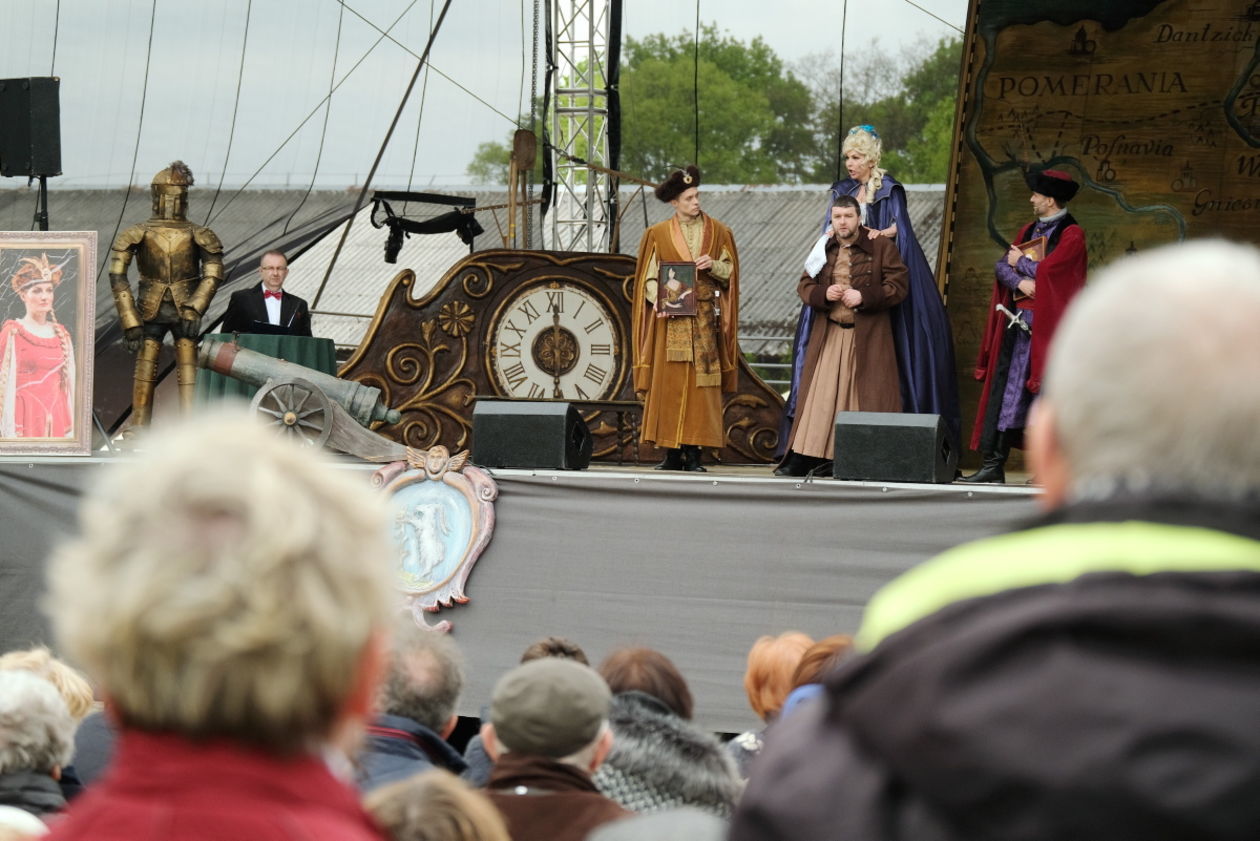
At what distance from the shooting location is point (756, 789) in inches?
43.1

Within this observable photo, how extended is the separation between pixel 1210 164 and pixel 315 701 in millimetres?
7221

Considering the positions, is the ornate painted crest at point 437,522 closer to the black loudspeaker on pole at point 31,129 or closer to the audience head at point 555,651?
the audience head at point 555,651

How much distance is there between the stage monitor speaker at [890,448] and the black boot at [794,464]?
1203 millimetres

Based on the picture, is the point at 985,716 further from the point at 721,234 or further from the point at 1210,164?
the point at 1210,164

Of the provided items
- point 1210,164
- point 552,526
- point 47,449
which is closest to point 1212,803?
point 552,526

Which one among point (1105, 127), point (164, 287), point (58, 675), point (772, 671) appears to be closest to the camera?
point (58, 675)

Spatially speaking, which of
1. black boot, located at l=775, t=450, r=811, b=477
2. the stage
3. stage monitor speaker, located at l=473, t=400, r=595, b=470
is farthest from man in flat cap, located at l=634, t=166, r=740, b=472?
the stage

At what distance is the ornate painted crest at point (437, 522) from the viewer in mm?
5883

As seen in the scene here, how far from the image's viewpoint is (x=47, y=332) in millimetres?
6750

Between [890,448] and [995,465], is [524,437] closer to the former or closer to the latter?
[890,448]

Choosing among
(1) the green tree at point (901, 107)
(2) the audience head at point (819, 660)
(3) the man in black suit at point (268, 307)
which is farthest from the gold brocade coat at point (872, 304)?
(1) the green tree at point (901, 107)

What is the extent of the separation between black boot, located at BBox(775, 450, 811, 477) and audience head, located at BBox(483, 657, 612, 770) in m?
4.74

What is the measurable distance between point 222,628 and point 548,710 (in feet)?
3.84

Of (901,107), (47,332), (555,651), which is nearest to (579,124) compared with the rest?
(47,332)
